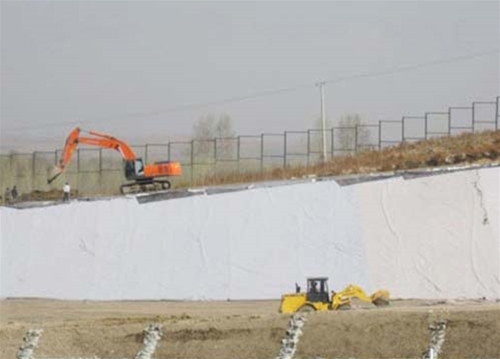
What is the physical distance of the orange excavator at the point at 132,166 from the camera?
51.1 meters

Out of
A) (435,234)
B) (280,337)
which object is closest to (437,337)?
(280,337)

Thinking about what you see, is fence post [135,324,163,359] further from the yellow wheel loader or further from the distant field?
the distant field

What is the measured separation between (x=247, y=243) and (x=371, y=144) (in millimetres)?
25612

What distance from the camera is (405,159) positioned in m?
52.1

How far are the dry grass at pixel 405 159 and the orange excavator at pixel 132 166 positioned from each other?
5458 millimetres

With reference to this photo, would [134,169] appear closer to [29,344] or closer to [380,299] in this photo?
[380,299]

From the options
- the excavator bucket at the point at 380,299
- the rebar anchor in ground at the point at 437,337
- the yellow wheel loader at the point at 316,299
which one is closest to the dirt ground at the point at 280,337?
the rebar anchor in ground at the point at 437,337

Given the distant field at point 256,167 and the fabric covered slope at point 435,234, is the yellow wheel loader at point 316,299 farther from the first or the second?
the distant field at point 256,167

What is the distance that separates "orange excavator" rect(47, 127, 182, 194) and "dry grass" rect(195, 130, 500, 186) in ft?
17.9

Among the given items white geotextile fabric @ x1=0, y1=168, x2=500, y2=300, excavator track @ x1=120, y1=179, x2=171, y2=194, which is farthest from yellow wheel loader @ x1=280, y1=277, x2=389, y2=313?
excavator track @ x1=120, y1=179, x2=171, y2=194

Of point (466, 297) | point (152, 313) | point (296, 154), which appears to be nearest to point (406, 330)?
point (152, 313)

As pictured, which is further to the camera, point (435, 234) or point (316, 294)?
point (435, 234)

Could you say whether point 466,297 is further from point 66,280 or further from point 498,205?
point 66,280

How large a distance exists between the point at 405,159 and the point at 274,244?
11.7m
